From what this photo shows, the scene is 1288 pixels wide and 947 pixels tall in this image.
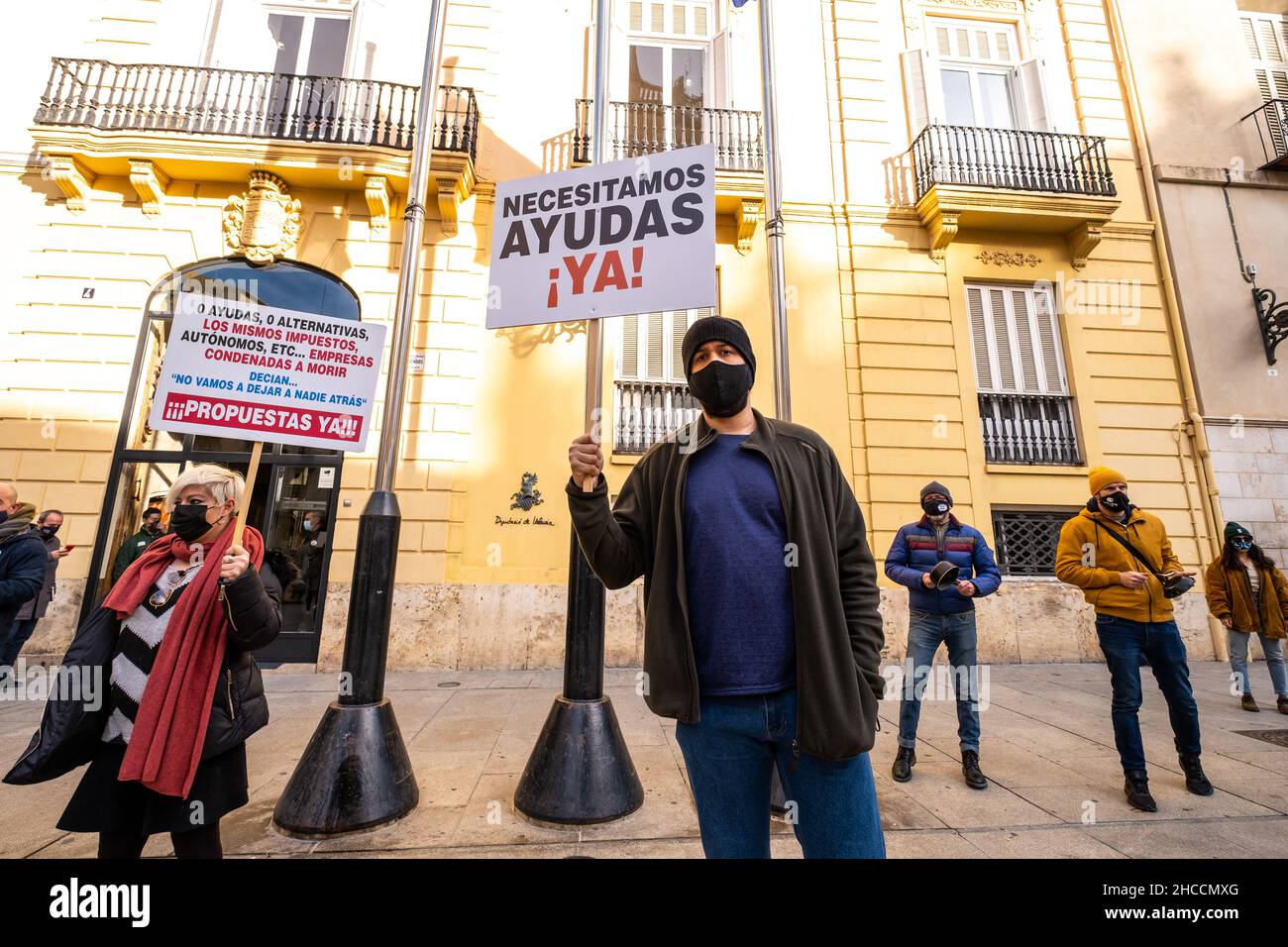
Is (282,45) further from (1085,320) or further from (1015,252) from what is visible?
(1085,320)

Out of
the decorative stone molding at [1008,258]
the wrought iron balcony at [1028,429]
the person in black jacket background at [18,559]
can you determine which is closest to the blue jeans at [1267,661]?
the wrought iron balcony at [1028,429]

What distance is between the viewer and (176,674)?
2.08m

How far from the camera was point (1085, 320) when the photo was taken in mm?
9094

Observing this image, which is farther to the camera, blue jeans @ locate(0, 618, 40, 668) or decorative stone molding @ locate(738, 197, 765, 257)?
decorative stone molding @ locate(738, 197, 765, 257)

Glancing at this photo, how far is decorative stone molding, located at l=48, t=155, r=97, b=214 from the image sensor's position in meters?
7.74

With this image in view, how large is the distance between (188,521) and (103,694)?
0.68 meters

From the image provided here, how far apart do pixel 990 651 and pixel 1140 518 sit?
183 inches

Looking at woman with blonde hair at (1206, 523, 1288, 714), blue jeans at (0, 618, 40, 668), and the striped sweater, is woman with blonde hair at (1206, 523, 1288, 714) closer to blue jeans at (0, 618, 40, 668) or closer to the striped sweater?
the striped sweater

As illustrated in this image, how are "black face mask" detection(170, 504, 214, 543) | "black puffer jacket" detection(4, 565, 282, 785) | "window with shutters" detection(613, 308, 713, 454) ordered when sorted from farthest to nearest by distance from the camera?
"window with shutters" detection(613, 308, 713, 454)
"black face mask" detection(170, 504, 214, 543)
"black puffer jacket" detection(4, 565, 282, 785)

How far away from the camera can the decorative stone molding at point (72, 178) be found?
7.74 metres

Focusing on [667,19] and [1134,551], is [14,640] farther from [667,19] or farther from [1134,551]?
[667,19]

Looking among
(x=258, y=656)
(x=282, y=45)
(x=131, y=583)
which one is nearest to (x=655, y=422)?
(x=258, y=656)

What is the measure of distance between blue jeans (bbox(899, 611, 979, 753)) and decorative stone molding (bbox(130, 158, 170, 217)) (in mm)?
10864

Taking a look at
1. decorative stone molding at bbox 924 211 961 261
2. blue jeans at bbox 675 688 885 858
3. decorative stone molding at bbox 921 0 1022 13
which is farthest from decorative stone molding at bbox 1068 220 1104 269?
blue jeans at bbox 675 688 885 858
